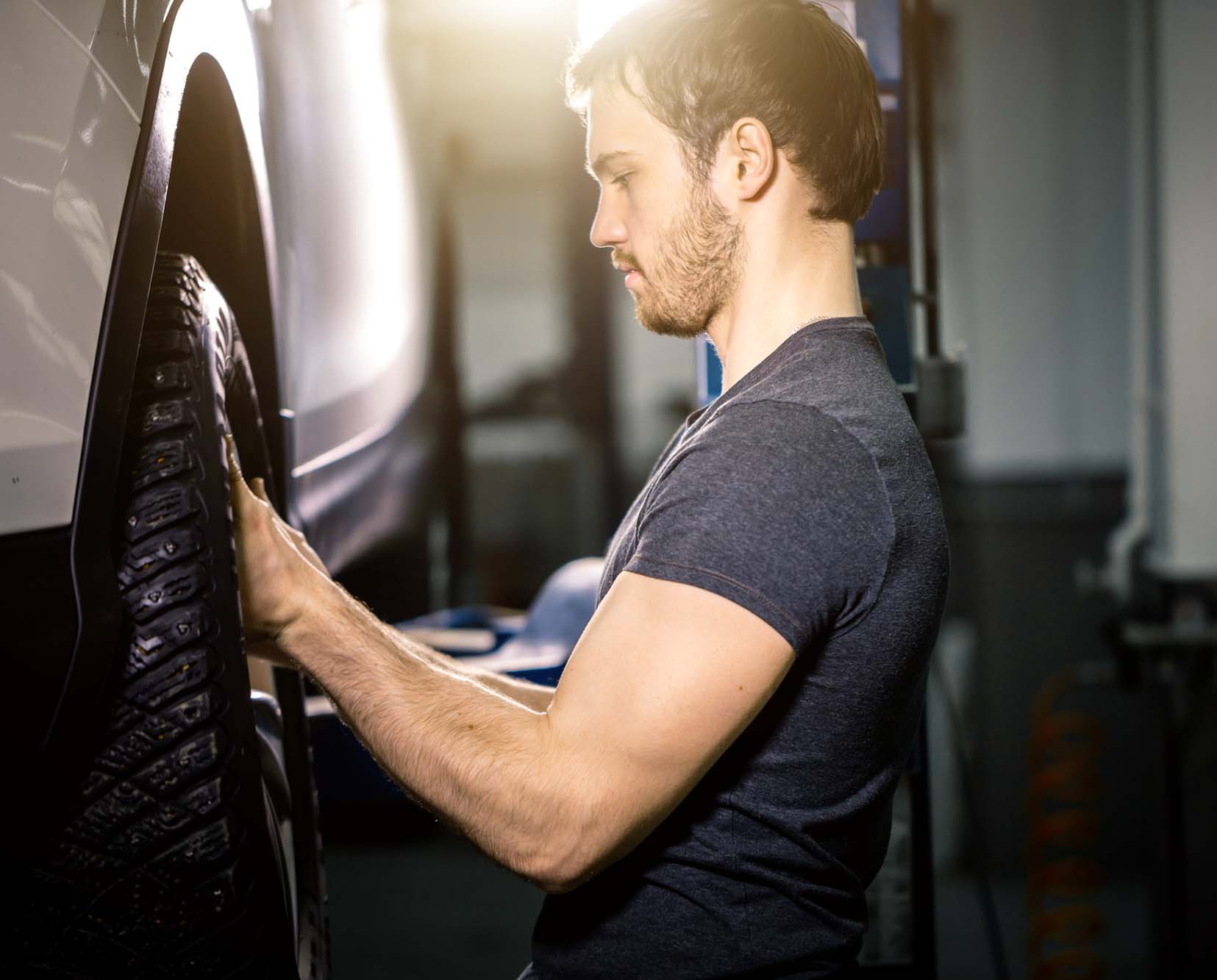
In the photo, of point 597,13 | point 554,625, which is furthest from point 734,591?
point 554,625

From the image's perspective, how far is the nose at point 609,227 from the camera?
3.41 feet

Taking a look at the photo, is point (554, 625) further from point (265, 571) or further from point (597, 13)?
point (265, 571)

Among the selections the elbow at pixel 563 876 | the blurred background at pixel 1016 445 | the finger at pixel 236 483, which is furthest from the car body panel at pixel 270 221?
the blurred background at pixel 1016 445

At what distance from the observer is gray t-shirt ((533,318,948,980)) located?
82 cm

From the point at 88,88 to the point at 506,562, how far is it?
3.83m

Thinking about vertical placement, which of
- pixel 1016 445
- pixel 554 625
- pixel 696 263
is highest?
pixel 696 263

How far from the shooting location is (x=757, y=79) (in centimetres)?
100

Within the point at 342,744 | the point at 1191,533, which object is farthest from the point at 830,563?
the point at 1191,533

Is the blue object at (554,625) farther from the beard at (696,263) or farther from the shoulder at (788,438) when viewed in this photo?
the shoulder at (788,438)

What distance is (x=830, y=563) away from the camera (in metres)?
0.83

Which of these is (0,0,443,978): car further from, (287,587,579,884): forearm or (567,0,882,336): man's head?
(567,0,882,336): man's head

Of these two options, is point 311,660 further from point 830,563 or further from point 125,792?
point 830,563

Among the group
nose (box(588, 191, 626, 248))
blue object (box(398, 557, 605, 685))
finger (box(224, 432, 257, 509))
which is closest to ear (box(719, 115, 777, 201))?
nose (box(588, 191, 626, 248))

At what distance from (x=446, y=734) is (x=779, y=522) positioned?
30 centimetres
